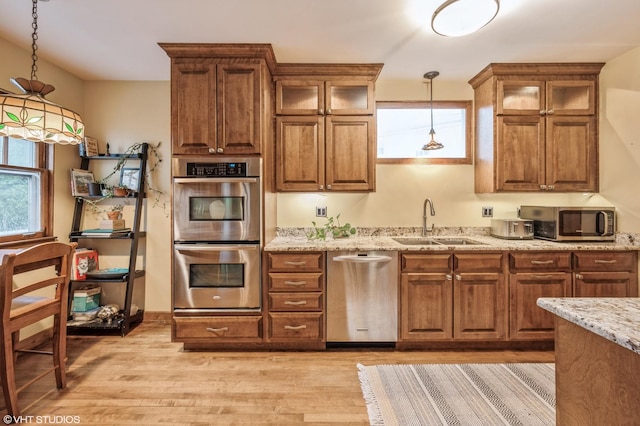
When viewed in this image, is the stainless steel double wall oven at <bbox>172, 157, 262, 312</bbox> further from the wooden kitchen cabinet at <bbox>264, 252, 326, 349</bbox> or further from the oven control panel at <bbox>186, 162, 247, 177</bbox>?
the wooden kitchen cabinet at <bbox>264, 252, 326, 349</bbox>

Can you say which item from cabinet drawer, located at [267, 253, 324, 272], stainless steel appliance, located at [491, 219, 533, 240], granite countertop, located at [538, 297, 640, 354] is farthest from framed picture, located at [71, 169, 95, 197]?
stainless steel appliance, located at [491, 219, 533, 240]

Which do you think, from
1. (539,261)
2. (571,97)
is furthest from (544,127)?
(539,261)

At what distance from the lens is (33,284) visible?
1.71 m

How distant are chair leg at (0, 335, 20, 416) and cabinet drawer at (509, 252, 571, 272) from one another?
3419 millimetres

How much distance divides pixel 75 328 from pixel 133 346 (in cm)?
68

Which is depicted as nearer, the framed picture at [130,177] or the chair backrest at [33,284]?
the chair backrest at [33,284]

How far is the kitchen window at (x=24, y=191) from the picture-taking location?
7.99 feet

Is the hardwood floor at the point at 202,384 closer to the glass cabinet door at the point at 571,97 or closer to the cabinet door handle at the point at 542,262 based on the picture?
the cabinet door handle at the point at 542,262

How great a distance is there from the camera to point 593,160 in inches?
110

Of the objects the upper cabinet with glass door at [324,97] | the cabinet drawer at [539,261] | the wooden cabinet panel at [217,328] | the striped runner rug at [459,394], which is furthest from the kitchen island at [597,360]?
the upper cabinet with glass door at [324,97]

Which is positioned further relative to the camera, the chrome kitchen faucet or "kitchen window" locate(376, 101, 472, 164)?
"kitchen window" locate(376, 101, 472, 164)

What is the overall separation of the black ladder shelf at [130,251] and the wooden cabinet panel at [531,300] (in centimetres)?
343

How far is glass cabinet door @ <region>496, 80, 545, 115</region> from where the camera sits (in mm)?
2793

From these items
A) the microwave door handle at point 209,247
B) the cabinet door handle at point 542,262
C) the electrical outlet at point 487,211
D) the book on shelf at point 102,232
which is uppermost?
the electrical outlet at point 487,211
